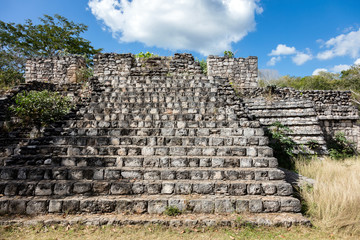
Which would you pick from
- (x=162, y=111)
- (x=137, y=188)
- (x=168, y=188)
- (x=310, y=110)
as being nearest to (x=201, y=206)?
(x=168, y=188)

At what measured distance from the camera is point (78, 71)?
35.3ft

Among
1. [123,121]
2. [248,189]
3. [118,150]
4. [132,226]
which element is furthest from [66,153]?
[248,189]

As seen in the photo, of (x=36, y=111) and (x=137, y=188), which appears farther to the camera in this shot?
(x=36, y=111)

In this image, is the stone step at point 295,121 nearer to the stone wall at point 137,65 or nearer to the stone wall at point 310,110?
the stone wall at point 310,110

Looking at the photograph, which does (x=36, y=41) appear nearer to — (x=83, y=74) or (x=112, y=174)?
(x=83, y=74)

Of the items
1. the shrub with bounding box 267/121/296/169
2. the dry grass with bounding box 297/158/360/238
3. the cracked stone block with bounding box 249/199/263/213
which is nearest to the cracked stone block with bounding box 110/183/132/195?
the cracked stone block with bounding box 249/199/263/213

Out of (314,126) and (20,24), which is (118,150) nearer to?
(314,126)

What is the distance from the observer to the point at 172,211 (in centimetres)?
323

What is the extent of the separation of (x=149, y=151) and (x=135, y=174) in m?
0.64

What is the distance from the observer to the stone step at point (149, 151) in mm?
A: 4191

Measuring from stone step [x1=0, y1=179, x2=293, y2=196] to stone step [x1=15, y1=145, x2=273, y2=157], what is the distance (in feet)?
2.50

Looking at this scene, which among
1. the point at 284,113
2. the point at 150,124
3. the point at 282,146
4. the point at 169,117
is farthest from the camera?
the point at 284,113

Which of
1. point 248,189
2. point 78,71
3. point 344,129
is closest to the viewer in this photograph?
point 248,189

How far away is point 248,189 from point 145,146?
2.38 metres
